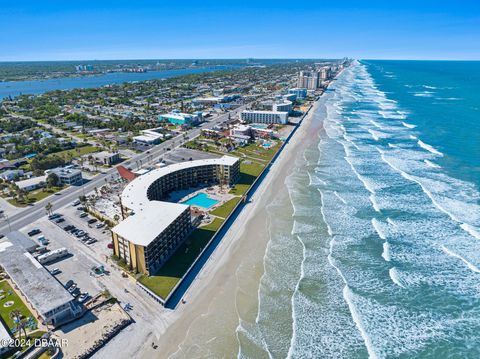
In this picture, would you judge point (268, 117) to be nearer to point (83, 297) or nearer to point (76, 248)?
point (76, 248)

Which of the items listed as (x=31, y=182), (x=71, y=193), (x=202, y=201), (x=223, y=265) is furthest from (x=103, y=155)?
(x=223, y=265)

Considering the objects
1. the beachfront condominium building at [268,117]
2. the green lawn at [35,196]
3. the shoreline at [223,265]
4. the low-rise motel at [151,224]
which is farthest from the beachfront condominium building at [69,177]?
the beachfront condominium building at [268,117]

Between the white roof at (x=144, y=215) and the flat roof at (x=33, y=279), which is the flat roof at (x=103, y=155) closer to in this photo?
the white roof at (x=144, y=215)

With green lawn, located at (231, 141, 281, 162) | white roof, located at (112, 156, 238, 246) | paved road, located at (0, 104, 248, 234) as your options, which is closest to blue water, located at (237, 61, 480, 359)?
green lawn, located at (231, 141, 281, 162)

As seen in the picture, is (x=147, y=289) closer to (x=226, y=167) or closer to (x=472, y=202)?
(x=226, y=167)

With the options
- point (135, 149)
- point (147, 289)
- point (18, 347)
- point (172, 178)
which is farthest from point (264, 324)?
point (135, 149)

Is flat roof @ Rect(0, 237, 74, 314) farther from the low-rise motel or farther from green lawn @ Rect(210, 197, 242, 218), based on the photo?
green lawn @ Rect(210, 197, 242, 218)
